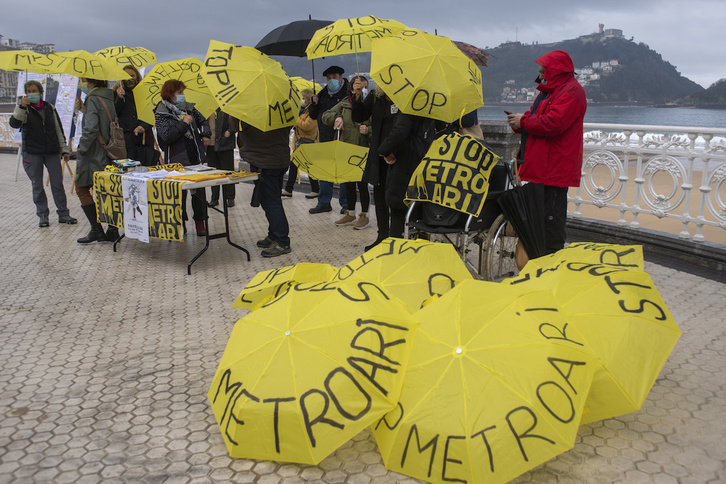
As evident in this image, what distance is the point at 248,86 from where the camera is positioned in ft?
18.3

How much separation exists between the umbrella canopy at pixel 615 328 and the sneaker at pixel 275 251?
12.2 ft

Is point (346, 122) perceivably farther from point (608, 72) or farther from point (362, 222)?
point (608, 72)

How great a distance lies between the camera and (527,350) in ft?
8.45

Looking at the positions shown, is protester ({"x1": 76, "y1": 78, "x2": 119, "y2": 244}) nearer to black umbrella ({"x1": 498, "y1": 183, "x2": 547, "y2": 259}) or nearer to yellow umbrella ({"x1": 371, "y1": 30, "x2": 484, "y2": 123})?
yellow umbrella ({"x1": 371, "y1": 30, "x2": 484, "y2": 123})

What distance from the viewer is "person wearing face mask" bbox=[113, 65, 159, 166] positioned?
7.38 metres

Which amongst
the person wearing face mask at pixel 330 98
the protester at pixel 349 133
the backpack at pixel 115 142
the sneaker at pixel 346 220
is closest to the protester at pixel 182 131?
Result: the backpack at pixel 115 142

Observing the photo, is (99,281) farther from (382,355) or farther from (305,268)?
(382,355)

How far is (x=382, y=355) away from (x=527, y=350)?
68 centimetres

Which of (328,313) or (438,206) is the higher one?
(438,206)

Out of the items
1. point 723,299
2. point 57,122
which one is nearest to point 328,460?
point 723,299

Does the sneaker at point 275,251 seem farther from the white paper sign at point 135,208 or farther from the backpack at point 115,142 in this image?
the backpack at point 115,142

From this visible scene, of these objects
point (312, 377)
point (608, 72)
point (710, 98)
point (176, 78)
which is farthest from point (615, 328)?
point (608, 72)

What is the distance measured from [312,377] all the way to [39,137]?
686 centimetres

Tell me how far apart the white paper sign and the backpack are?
1.06 m
